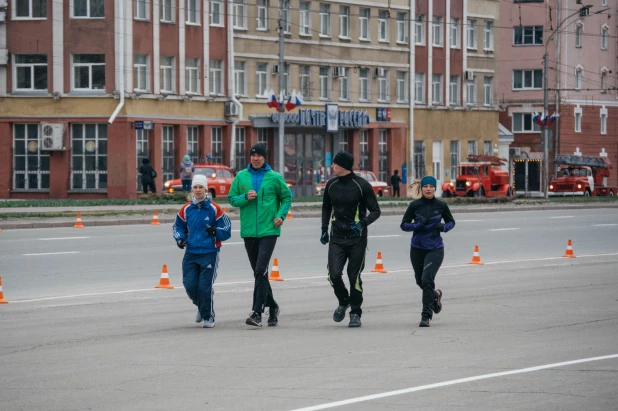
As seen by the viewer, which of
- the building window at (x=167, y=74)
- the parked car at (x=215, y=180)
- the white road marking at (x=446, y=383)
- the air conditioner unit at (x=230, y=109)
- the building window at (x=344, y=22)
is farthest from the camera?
the building window at (x=344, y=22)

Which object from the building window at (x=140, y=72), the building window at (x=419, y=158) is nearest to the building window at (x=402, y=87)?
the building window at (x=419, y=158)

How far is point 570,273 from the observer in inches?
856

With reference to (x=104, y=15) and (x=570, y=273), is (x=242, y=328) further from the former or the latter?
(x=104, y=15)

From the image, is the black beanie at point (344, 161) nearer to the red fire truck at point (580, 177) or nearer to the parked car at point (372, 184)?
the parked car at point (372, 184)

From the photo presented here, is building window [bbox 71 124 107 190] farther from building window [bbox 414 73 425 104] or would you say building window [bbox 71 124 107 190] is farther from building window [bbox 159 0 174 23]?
building window [bbox 414 73 425 104]

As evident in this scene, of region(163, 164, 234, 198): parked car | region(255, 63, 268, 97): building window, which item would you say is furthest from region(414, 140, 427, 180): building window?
region(163, 164, 234, 198): parked car

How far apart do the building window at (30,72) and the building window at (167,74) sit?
5208 millimetres

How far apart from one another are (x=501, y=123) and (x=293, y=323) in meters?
76.7

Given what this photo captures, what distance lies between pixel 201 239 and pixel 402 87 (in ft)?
197

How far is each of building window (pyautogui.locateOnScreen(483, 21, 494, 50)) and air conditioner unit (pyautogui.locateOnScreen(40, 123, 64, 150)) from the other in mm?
32926

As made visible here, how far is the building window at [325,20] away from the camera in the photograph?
67.2 meters

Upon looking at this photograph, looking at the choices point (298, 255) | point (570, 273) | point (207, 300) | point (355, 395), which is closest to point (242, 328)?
point (207, 300)

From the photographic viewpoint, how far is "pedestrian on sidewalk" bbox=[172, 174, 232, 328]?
44.9ft

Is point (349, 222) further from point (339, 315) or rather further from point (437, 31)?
point (437, 31)
